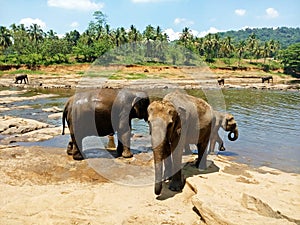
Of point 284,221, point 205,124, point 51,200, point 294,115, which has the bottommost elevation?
point 294,115

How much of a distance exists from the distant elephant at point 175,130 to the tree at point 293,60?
71278 millimetres

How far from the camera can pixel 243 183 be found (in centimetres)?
798

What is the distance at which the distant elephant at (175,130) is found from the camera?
638 cm

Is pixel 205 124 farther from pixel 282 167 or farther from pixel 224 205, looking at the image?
pixel 282 167

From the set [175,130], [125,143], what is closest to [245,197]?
[175,130]

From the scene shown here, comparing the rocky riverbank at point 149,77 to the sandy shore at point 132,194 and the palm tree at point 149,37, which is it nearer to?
the palm tree at point 149,37

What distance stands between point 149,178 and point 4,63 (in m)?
66.6

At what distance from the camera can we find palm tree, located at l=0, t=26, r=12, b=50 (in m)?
82.8

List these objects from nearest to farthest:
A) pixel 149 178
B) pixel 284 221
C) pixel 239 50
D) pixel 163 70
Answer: pixel 284 221
pixel 149 178
pixel 163 70
pixel 239 50

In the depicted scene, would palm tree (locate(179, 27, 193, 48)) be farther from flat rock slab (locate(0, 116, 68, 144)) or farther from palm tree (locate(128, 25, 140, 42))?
flat rock slab (locate(0, 116, 68, 144))

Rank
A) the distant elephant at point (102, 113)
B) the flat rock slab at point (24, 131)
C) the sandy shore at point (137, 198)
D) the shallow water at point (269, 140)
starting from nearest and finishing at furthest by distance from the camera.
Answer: the sandy shore at point (137, 198) → the distant elephant at point (102, 113) → the shallow water at point (269, 140) → the flat rock slab at point (24, 131)

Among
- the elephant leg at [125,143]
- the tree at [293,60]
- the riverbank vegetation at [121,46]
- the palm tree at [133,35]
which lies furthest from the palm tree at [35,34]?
the elephant leg at [125,143]

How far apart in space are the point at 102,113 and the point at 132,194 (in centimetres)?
360

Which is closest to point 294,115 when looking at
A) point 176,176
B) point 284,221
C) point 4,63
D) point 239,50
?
point 176,176
